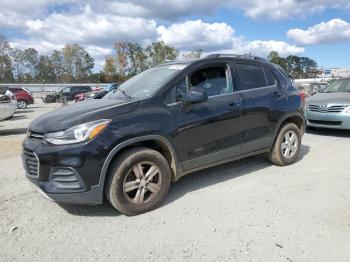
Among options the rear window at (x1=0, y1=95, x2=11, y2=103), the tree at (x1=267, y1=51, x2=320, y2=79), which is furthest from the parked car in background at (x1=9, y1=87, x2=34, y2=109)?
the tree at (x1=267, y1=51, x2=320, y2=79)

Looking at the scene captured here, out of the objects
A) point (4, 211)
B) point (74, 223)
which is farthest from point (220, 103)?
point (4, 211)

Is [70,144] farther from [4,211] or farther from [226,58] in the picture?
[226,58]

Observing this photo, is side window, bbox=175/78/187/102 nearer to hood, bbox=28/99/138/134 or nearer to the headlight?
hood, bbox=28/99/138/134

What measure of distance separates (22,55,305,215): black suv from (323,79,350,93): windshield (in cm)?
496

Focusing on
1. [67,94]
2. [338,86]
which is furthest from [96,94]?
[67,94]

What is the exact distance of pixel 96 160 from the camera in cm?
391

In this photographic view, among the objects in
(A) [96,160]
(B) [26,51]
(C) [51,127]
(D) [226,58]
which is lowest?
(A) [96,160]

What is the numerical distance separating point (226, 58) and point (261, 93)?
831 millimetres

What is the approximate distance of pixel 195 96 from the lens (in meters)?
4.57

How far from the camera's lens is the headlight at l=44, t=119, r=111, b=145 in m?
3.91

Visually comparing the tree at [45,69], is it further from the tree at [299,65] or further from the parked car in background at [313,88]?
the parked car in background at [313,88]

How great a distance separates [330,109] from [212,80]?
16.5ft

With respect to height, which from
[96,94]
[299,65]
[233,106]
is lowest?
[233,106]

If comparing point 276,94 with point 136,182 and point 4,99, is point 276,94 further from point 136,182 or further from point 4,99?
point 4,99
